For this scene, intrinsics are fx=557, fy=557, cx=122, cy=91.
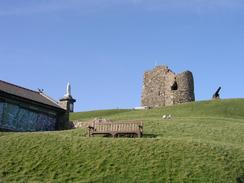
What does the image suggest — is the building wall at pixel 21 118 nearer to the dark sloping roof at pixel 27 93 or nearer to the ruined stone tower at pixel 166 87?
the dark sloping roof at pixel 27 93

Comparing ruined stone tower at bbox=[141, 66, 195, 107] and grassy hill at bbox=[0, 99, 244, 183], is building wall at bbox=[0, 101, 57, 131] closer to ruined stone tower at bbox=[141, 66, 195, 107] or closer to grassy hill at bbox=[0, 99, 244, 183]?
grassy hill at bbox=[0, 99, 244, 183]

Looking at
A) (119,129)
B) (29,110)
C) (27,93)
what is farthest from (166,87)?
(119,129)

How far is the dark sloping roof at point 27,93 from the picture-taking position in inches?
2163

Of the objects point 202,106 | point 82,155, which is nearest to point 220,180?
point 82,155

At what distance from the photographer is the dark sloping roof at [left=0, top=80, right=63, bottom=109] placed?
54944 millimetres

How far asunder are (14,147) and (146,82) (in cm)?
6092

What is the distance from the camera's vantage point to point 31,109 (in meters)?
55.8

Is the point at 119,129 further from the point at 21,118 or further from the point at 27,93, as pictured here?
the point at 27,93

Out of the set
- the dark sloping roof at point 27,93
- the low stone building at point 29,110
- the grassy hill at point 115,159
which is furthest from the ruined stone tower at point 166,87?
the grassy hill at point 115,159

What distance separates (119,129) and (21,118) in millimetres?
13758

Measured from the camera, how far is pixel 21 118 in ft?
178

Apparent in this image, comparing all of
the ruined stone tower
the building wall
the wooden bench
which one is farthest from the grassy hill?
the ruined stone tower

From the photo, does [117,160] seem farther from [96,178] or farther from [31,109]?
[31,109]

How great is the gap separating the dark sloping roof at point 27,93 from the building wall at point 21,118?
118 centimetres
